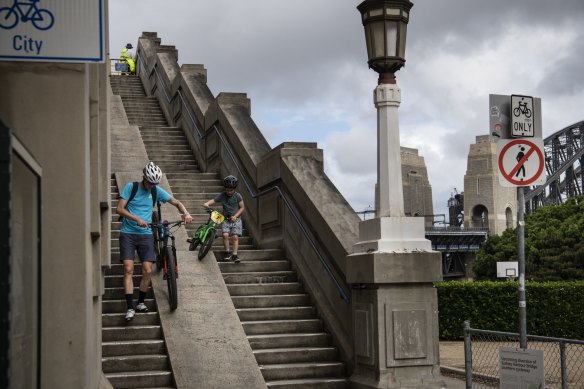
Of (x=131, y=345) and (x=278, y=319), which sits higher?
(x=278, y=319)

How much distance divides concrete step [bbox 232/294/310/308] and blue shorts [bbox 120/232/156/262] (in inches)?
57.1

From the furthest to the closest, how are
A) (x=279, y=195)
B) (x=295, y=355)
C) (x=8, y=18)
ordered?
(x=279, y=195) → (x=295, y=355) → (x=8, y=18)

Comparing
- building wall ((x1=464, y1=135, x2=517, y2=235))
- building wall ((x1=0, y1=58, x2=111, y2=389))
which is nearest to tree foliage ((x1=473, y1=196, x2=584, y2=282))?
building wall ((x1=0, y1=58, x2=111, y2=389))

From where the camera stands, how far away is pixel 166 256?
10.6m

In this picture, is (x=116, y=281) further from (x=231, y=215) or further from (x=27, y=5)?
(x=27, y=5)

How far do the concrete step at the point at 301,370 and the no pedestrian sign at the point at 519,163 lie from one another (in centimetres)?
344

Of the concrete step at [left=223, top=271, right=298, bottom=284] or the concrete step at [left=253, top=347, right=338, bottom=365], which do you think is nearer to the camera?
the concrete step at [left=253, top=347, right=338, bottom=365]

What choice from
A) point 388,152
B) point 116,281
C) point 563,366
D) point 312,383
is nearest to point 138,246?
point 116,281

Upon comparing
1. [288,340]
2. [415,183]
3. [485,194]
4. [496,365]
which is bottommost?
[496,365]

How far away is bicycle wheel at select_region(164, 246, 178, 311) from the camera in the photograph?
34.3 ft

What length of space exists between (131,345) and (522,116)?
16.3ft

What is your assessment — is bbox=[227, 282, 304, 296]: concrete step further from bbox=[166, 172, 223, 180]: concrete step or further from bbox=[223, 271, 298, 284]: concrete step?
bbox=[166, 172, 223, 180]: concrete step

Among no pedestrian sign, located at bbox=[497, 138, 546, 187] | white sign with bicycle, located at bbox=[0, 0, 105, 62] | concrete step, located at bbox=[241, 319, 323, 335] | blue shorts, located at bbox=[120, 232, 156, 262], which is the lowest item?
concrete step, located at bbox=[241, 319, 323, 335]

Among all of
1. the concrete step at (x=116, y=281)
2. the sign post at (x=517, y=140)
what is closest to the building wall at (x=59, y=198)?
the sign post at (x=517, y=140)
